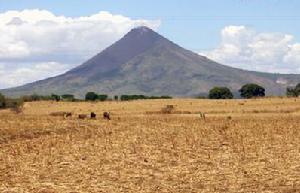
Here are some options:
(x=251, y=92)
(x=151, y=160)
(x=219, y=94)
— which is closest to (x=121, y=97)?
(x=219, y=94)

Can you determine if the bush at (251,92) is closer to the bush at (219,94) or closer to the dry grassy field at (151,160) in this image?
the bush at (219,94)

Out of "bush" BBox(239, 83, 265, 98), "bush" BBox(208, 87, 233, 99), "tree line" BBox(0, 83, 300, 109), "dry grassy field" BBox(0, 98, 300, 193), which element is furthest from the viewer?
"bush" BBox(239, 83, 265, 98)

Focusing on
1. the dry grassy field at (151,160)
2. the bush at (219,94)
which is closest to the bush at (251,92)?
the bush at (219,94)

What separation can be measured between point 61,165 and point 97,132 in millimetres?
16020

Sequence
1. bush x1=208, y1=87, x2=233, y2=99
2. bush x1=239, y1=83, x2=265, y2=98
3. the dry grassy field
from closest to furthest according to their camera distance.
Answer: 1. the dry grassy field
2. bush x1=208, y1=87, x2=233, y2=99
3. bush x1=239, y1=83, x2=265, y2=98

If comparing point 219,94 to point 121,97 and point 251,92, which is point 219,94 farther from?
point 121,97

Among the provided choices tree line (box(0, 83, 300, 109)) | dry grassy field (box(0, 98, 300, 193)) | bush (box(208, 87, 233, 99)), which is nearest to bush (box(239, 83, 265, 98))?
tree line (box(0, 83, 300, 109))

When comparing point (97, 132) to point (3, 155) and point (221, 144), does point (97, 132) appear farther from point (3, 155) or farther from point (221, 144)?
point (3, 155)

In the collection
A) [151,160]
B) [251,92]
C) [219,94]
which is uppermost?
[251,92]

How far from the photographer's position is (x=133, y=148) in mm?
30234

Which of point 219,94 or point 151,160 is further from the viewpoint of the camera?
point 219,94

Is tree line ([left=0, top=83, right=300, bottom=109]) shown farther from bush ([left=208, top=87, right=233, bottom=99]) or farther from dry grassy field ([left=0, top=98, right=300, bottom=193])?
dry grassy field ([left=0, top=98, right=300, bottom=193])

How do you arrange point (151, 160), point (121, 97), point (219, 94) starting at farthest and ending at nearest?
point (121, 97), point (219, 94), point (151, 160)

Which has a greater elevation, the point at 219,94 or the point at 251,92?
the point at 251,92
